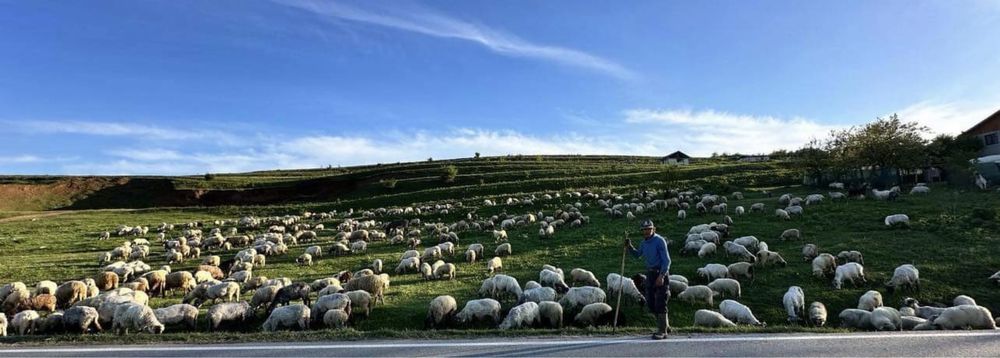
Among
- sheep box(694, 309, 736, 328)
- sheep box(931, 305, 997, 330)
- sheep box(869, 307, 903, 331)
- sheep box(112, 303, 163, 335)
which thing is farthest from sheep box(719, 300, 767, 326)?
sheep box(112, 303, 163, 335)

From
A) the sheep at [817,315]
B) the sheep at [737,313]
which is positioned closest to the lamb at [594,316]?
the sheep at [737,313]

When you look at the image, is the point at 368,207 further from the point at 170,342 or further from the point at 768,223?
the point at 170,342

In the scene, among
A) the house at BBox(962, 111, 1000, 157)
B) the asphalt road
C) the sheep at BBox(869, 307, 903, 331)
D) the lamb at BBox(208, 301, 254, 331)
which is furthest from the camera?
the house at BBox(962, 111, 1000, 157)

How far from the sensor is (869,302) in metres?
15.2

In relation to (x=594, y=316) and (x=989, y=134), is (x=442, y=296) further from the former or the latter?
(x=989, y=134)

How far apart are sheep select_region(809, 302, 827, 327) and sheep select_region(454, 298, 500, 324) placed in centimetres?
794

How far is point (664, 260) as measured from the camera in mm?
11789

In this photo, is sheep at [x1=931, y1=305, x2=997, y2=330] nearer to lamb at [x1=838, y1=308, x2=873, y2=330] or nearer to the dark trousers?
lamb at [x1=838, y1=308, x2=873, y2=330]

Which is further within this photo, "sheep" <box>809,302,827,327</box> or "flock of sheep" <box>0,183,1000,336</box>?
"sheep" <box>809,302,827,327</box>

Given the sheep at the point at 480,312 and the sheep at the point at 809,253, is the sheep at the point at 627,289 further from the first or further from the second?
the sheep at the point at 809,253

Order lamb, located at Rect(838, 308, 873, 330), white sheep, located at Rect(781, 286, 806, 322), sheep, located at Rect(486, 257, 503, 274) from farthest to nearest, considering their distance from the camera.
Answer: sheep, located at Rect(486, 257, 503, 274), white sheep, located at Rect(781, 286, 806, 322), lamb, located at Rect(838, 308, 873, 330)

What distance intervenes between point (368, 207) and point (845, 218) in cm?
4410

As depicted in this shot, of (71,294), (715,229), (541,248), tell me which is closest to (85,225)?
(71,294)

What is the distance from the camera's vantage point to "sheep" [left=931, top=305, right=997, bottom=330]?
1277 centimetres
